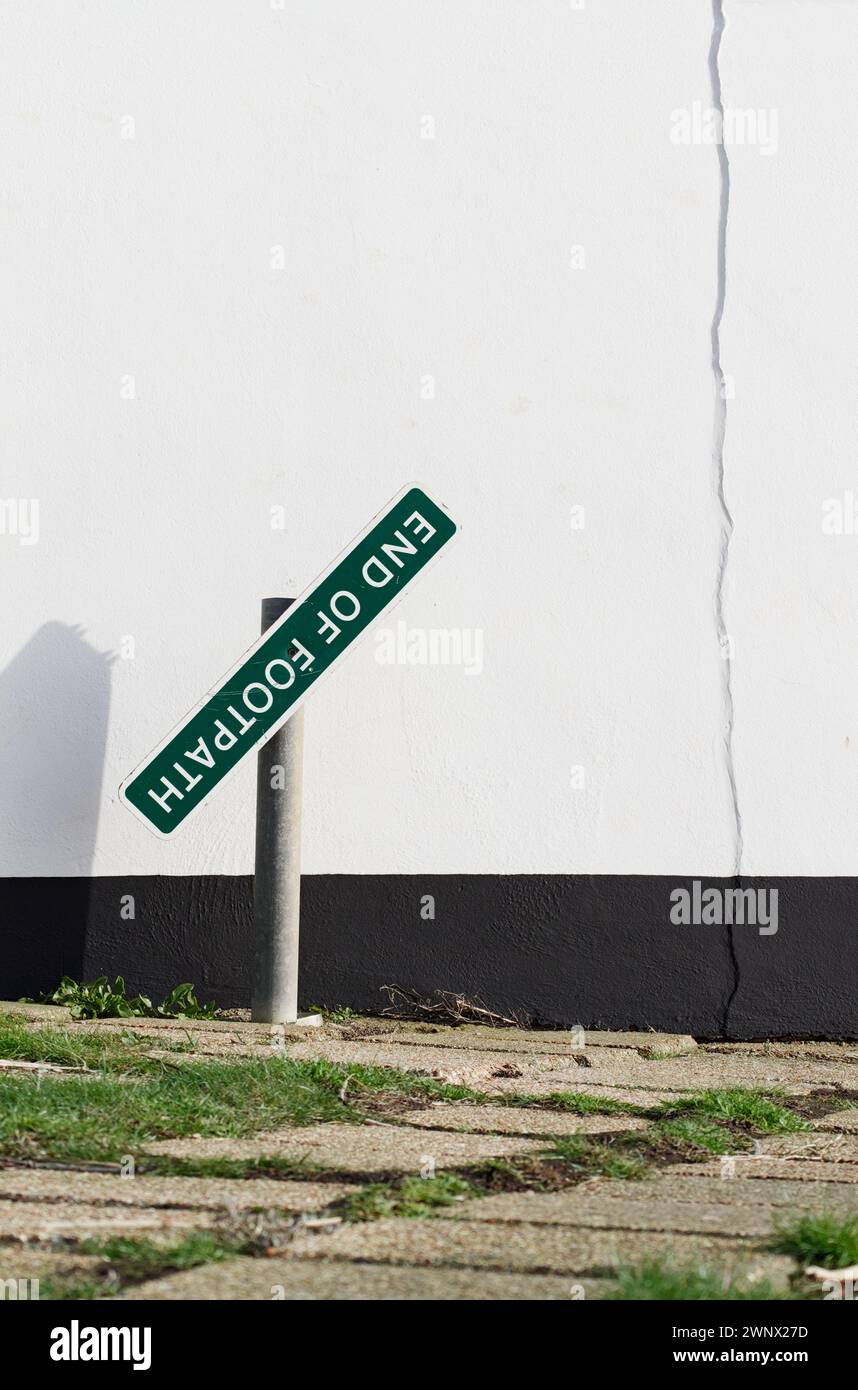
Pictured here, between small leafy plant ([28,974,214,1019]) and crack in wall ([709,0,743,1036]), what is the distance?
180 centimetres

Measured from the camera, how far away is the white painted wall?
505cm

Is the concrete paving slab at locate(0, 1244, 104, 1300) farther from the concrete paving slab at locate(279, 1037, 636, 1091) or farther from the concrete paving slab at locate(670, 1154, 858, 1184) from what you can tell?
the concrete paving slab at locate(279, 1037, 636, 1091)

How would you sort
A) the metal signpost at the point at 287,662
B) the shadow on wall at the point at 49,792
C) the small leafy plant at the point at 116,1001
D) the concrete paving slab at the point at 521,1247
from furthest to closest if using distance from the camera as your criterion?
1. the shadow on wall at the point at 49,792
2. the small leafy plant at the point at 116,1001
3. the metal signpost at the point at 287,662
4. the concrete paving slab at the point at 521,1247

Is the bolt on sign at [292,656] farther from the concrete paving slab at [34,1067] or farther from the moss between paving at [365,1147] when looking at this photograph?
the moss between paving at [365,1147]

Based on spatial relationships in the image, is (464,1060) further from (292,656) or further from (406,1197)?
(406,1197)

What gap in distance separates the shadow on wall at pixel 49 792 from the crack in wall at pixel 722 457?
211cm

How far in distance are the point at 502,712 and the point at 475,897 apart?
2.09ft

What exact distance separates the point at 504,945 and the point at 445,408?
186 centimetres

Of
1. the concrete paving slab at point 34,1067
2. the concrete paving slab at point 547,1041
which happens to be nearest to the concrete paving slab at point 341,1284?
the concrete paving slab at point 34,1067

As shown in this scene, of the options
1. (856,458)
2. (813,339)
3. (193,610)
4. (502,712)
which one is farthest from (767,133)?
(193,610)

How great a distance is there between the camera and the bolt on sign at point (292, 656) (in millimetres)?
4465

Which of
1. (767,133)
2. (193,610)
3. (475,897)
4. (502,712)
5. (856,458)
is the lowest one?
(475,897)
